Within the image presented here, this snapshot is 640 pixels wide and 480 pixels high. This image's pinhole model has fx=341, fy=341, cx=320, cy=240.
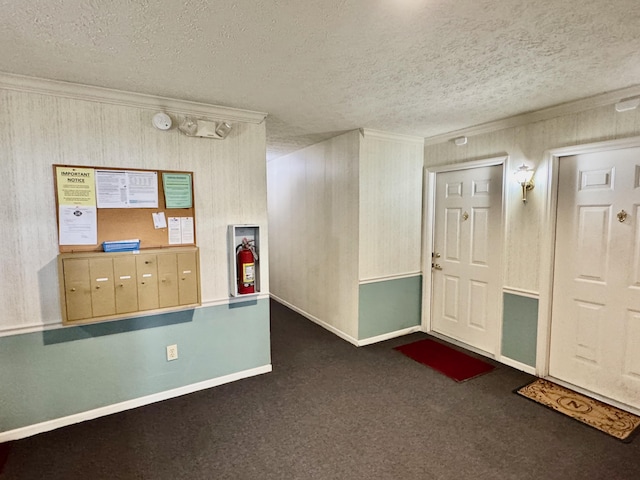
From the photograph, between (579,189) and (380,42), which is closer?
(380,42)

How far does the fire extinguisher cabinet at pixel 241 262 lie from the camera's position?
9.53 ft

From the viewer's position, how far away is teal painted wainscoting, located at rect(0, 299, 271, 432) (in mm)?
2271

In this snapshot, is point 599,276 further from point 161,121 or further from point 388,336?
point 161,121

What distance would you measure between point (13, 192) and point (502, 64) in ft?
10.3

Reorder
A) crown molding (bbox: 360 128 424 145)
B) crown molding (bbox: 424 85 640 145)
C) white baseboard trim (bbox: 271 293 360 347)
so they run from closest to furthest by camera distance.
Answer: crown molding (bbox: 424 85 640 145) < crown molding (bbox: 360 128 424 145) < white baseboard trim (bbox: 271 293 360 347)

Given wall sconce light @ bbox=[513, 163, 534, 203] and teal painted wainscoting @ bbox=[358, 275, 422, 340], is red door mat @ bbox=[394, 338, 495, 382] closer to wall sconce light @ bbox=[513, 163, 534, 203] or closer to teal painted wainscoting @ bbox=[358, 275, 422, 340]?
teal painted wainscoting @ bbox=[358, 275, 422, 340]

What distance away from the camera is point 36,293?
7.49ft

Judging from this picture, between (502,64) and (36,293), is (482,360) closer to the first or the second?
(502,64)

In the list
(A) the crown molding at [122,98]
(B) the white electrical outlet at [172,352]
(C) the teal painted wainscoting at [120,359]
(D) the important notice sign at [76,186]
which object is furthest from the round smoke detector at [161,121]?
(B) the white electrical outlet at [172,352]

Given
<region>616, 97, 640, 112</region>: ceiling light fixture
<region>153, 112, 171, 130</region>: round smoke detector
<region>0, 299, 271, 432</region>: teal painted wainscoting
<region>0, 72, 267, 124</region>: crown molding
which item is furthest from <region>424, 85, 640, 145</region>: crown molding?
<region>153, 112, 171, 130</region>: round smoke detector

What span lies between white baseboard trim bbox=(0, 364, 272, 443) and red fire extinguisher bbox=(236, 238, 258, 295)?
0.78 metres

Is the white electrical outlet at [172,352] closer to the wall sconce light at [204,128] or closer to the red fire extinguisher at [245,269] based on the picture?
the red fire extinguisher at [245,269]

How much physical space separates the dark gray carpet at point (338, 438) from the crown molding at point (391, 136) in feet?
7.94

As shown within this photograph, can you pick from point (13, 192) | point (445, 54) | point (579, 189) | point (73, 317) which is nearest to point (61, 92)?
point (13, 192)
